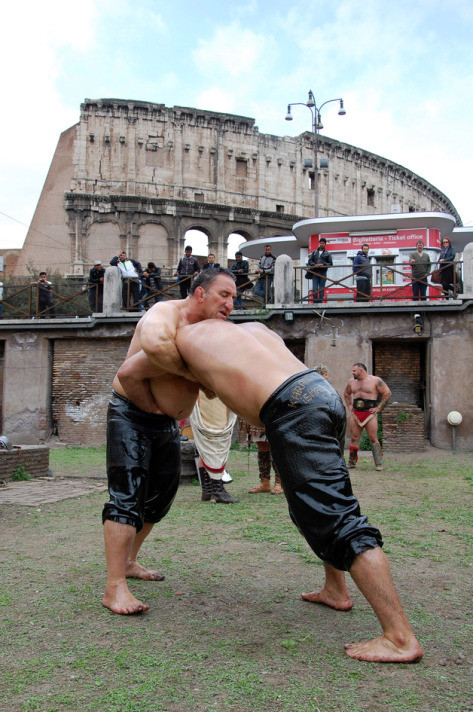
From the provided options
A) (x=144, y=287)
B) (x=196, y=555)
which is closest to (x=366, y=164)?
(x=144, y=287)

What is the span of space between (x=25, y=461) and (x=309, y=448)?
7428 mm

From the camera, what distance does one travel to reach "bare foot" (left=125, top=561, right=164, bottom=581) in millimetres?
3969

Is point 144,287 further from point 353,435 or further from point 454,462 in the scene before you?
point 454,462

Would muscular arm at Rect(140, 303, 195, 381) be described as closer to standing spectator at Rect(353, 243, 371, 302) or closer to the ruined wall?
the ruined wall

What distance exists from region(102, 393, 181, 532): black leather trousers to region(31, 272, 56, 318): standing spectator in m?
15.3

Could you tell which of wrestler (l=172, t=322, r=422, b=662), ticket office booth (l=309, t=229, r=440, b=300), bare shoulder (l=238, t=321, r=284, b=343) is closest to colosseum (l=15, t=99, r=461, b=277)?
ticket office booth (l=309, t=229, r=440, b=300)

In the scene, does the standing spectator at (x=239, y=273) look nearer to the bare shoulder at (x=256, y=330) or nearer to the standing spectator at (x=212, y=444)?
the standing spectator at (x=212, y=444)

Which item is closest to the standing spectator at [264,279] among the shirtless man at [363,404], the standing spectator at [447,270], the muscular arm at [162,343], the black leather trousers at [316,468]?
the standing spectator at [447,270]

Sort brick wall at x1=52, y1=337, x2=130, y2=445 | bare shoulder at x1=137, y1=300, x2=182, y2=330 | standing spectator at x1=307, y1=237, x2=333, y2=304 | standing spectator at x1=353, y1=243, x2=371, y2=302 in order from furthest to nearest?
brick wall at x1=52, y1=337, x2=130, y2=445
standing spectator at x1=307, y1=237, x2=333, y2=304
standing spectator at x1=353, y1=243, x2=371, y2=302
bare shoulder at x1=137, y1=300, x2=182, y2=330

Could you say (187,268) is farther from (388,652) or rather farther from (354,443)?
(388,652)

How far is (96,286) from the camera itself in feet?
59.1

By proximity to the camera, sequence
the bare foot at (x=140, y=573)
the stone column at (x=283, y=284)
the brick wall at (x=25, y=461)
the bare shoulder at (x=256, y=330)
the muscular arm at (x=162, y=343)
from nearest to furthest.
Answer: the bare shoulder at (x=256, y=330)
the muscular arm at (x=162, y=343)
the bare foot at (x=140, y=573)
the brick wall at (x=25, y=461)
the stone column at (x=283, y=284)

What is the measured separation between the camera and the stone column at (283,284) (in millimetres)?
16500

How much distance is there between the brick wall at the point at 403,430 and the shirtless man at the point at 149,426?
440 inches
